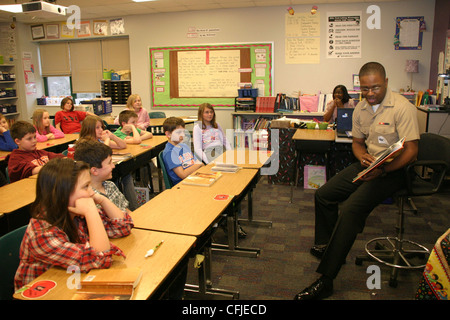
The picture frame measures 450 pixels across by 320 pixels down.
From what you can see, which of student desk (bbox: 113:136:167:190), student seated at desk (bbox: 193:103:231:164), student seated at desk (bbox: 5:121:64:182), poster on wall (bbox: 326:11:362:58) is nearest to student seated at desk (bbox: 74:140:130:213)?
student seated at desk (bbox: 5:121:64:182)

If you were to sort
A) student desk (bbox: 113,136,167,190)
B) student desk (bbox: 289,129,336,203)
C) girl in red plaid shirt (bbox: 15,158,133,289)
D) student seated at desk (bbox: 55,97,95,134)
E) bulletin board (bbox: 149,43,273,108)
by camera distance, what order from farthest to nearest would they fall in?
bulletin board (bbox: 149,43,273,108)
student seated at desk (bbox: 55,97,95,134)
student desk (bbox: 289,129,336,203)
student desk (bbox: 113,136,167,190)
girl in red plaid shirt (bbox: 15,158,133,289)

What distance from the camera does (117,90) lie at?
25.8ft

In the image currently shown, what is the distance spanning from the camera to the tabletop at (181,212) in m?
1.94

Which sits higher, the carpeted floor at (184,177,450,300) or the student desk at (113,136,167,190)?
the student desk at (113,136,167,190)

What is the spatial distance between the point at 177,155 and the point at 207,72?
175 inches

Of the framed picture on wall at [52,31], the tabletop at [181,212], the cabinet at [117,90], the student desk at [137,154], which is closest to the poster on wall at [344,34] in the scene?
the student desk at [137,154]

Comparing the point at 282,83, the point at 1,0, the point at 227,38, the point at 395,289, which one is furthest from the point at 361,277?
the point at 1,0

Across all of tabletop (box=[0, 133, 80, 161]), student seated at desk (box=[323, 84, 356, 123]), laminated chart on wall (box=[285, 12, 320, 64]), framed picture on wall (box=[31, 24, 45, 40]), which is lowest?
tabletop (box=[0, 133, 80, 161])

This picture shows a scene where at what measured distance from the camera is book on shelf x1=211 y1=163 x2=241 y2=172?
302 centimetres

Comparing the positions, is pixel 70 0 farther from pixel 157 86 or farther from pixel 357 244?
pixel 357 244

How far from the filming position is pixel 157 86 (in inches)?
299

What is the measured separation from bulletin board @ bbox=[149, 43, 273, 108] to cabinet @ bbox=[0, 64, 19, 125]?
3.10 metres

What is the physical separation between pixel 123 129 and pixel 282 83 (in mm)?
3429

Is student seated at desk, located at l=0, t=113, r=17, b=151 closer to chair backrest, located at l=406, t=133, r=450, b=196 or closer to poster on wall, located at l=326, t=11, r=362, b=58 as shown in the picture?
chair backrest, located at l=406, t=133, r=450, b=196
